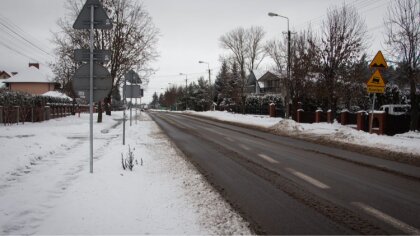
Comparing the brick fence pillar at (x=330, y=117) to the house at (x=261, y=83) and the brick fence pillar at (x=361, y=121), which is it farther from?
the house at (x=261, y=83)

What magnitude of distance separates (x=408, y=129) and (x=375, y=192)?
15796mm

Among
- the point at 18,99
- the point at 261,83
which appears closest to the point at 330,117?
the point at 18,99

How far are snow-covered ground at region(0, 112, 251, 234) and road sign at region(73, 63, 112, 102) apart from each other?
6.04 feet

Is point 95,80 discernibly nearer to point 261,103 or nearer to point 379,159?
point 379,159

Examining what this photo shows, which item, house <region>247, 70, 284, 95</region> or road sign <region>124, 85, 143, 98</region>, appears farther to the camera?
house <region>247, 70, 284, 95</region>

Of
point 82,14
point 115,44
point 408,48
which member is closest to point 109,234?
point 82,14

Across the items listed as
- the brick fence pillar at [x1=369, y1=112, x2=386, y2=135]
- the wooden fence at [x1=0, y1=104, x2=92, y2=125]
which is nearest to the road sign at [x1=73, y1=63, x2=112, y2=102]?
the brick fence pillar at [x1=369, y1=112, x2=386, y2=135]

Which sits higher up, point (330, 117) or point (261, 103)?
point (261, 103)

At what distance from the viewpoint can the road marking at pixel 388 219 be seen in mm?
4516

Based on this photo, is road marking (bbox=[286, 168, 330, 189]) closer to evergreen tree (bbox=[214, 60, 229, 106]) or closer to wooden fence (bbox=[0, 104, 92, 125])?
wooden fence (bbox=[0, 104, 92, 125])

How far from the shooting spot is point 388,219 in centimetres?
493

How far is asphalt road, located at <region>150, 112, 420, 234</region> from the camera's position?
187 inches

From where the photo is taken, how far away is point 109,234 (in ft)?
14.2

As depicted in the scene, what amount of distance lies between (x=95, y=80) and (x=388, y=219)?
624 cm
